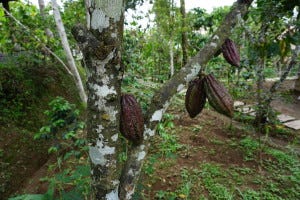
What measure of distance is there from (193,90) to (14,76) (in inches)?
122

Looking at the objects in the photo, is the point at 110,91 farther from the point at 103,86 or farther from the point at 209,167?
the point at 209,167

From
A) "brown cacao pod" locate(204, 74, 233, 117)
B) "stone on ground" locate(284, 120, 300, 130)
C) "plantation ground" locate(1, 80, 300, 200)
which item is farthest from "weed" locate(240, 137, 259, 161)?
Answer: "brown cacao pod" locate(204, 74, 233, 117)

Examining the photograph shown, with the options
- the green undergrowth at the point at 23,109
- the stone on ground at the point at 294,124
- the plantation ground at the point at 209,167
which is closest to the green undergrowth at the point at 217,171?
the plantation ground at the point at 209,167

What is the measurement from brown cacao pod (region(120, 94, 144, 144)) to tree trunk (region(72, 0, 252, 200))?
0.04 m

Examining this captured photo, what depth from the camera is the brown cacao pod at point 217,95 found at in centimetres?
84

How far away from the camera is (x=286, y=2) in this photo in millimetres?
1394

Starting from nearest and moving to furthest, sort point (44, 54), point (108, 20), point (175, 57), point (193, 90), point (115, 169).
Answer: point (108, 20)
point (115, 169)
point (193, 90)
point (44, 54)
point (175, 57)

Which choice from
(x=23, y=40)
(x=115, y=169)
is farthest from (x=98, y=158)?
(x=23, y=40)

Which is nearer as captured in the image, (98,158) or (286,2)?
Answer: (98,158)

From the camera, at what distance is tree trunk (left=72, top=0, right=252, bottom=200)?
65 centimetres

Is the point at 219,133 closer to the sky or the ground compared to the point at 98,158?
closer to the ground

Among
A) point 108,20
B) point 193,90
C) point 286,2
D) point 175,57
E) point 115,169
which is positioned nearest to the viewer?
point 108,20

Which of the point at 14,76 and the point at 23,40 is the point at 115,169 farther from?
the point at 23,40

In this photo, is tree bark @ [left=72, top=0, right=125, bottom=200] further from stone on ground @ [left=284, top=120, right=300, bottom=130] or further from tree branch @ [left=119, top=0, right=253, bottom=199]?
stone on ground @ [left=284, top=120, right=300, bottom=130]
